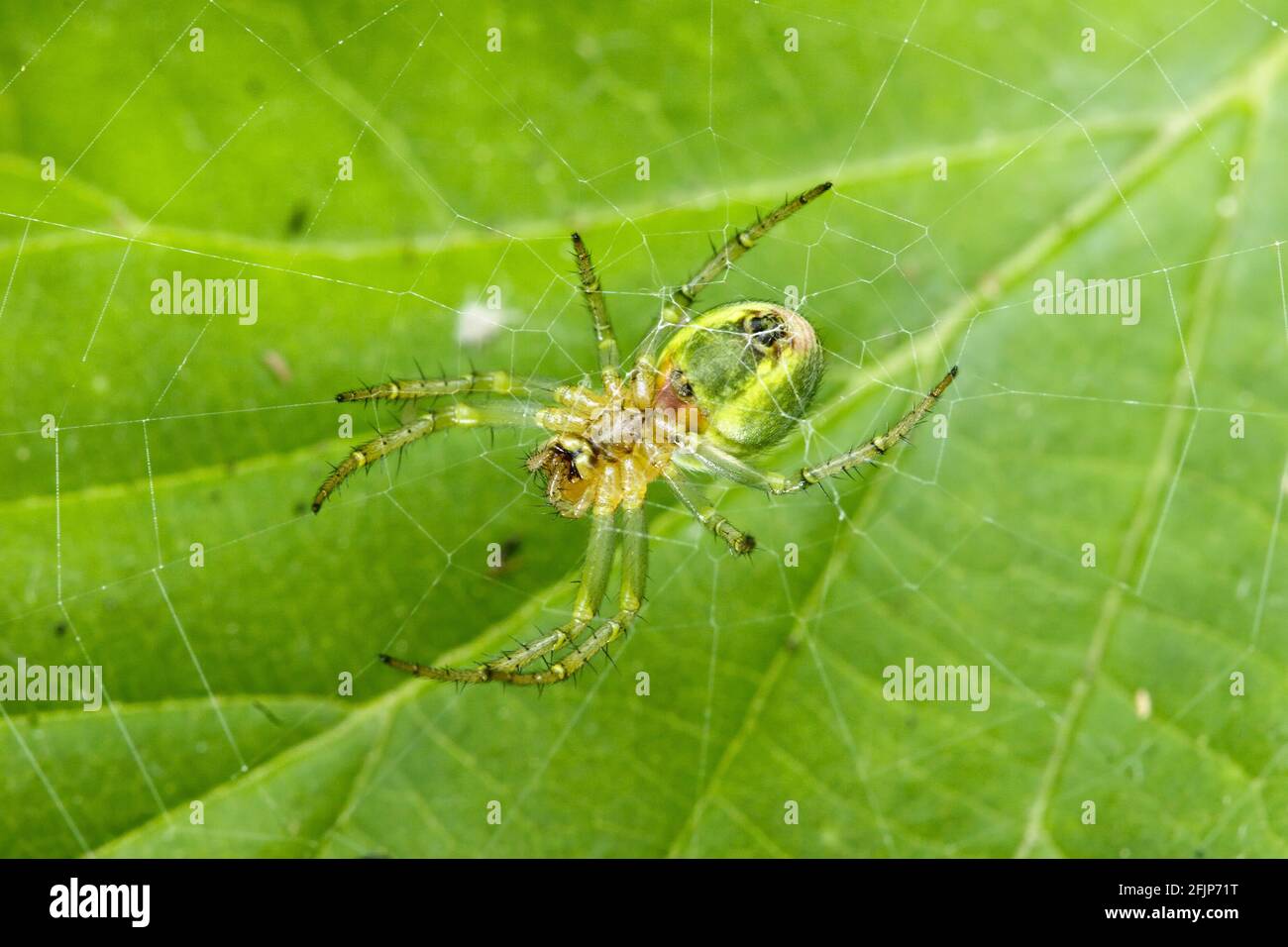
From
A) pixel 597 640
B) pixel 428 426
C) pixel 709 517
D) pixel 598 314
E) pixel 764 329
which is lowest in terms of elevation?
pixel 597 640

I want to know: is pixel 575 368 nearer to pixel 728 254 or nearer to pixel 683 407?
pixel 683 407

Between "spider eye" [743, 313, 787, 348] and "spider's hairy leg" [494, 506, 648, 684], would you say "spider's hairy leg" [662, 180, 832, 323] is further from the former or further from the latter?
"spider's hairy leg" [494, 506, 648, 684]

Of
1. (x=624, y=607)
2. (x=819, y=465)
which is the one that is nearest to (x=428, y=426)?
(x=624, y=607)

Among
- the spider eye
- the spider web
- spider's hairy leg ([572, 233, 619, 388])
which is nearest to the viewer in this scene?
the spider eye

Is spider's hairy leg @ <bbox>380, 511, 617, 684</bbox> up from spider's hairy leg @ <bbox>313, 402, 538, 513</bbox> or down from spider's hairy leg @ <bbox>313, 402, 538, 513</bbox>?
down

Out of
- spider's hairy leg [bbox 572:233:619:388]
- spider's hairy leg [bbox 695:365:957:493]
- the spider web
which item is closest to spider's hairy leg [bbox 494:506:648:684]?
the spider web
